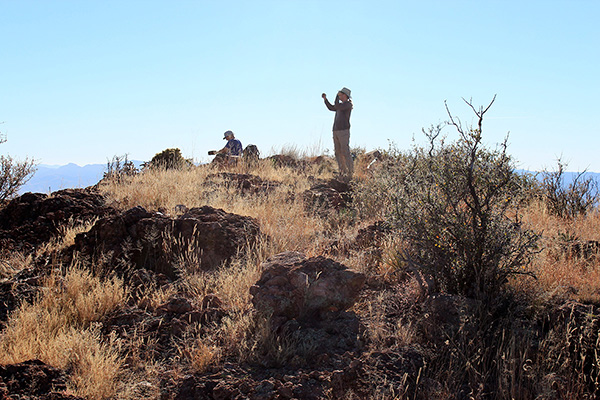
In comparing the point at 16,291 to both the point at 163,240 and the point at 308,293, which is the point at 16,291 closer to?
the point at 163,240

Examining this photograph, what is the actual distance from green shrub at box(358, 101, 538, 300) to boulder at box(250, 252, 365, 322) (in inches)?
24.3

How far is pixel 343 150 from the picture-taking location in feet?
42.1

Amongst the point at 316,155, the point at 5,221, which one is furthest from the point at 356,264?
the point at 316,155

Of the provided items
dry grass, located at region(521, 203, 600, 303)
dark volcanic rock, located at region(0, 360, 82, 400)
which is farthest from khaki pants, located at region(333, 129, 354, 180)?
dark volcanic rock, located at region(0, 360, 82, 400)

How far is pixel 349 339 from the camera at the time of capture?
3.59 meters

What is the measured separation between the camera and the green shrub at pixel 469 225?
3906 mm

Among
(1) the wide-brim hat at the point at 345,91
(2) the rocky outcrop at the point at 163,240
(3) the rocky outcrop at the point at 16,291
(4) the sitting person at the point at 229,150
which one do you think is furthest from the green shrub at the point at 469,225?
(4) the sitting person at the point at 229,150

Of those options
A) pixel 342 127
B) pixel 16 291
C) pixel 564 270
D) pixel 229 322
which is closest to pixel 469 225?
pixel 564 270

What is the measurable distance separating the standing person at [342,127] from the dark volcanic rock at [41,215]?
702 cm

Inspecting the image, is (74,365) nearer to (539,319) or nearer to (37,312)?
(37,312)

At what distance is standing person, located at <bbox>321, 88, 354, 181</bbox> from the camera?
41.1ft

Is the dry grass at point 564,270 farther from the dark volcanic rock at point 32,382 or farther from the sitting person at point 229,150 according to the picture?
the sitting person at point 229,150

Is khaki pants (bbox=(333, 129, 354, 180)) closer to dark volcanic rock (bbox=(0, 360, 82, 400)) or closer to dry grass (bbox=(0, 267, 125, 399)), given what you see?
dry grass (bbox=(0, 267, 125, 399))

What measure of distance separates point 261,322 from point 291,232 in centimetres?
227
